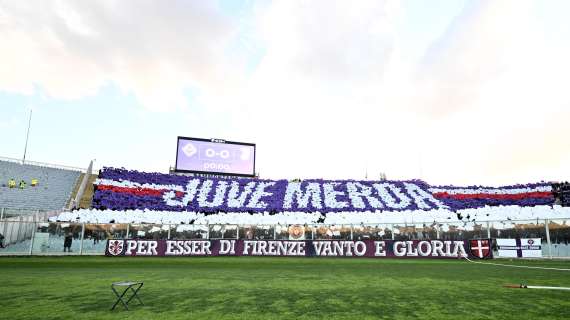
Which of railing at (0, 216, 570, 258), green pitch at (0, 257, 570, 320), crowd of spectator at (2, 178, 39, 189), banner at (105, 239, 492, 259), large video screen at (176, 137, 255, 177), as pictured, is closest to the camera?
green pitch at (0, 257, 570, 320)

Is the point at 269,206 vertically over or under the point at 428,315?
over

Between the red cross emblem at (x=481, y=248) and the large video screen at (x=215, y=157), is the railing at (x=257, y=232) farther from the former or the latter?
the large video screen at (x=215, y=157)

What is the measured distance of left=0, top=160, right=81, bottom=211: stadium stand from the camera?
111 ft

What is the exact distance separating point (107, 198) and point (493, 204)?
42.8 metres

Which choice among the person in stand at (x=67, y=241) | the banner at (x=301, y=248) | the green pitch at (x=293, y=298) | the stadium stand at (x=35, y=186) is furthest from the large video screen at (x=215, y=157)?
the green pitch at (x=293, y=298)

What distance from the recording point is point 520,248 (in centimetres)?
2264

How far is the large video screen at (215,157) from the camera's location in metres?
43.5

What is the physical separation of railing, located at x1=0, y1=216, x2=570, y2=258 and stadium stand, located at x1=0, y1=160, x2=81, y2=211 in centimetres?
927

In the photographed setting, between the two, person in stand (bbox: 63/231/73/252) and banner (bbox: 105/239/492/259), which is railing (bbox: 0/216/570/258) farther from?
banner (bbox: 105/239/492/259)

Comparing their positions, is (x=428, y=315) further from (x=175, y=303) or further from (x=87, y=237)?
(x=87, y=237)

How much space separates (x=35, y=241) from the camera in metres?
24.9

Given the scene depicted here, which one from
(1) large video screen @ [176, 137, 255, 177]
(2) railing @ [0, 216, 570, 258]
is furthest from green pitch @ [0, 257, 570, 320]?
(1) large video screen @ [176, 137, 255, 177]

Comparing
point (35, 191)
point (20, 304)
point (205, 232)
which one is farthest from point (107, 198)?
point (20, 304)

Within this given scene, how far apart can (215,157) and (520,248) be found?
32.5 m
